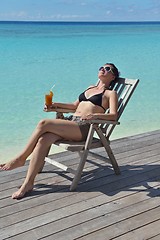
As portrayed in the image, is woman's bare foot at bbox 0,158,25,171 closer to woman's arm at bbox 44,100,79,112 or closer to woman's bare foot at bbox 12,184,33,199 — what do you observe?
woman's bare foot at bbox 12,184,33,199

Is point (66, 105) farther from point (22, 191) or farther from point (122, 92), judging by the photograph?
point (22, 191)

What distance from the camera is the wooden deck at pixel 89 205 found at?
8.94 feet

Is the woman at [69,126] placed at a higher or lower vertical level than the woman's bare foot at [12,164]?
higher

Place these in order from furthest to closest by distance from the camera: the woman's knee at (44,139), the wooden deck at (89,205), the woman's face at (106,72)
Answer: the woman's face at (106,72)
the woman's knee at (44,139)
the wooden deck at (89,205)

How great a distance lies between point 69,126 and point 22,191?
0.66 m

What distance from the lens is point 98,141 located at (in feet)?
11.8

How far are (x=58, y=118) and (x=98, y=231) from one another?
1396 mm

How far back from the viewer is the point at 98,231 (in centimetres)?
274

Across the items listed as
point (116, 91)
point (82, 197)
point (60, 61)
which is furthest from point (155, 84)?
point (82, 197)

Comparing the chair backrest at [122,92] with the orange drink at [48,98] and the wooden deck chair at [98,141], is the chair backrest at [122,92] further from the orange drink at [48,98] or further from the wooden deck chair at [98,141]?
the orange drink at [48,98]

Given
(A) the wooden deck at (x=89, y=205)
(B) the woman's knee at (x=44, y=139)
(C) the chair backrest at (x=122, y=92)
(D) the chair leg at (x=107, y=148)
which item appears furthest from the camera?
(C) the chair backrest at (x=122, y=92)

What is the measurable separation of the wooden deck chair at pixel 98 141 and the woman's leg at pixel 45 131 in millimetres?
75

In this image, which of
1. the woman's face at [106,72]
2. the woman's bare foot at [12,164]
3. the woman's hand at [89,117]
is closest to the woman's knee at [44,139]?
the woman's bare foot at [12,164]

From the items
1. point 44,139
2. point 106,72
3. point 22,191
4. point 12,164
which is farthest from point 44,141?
point 106,72
